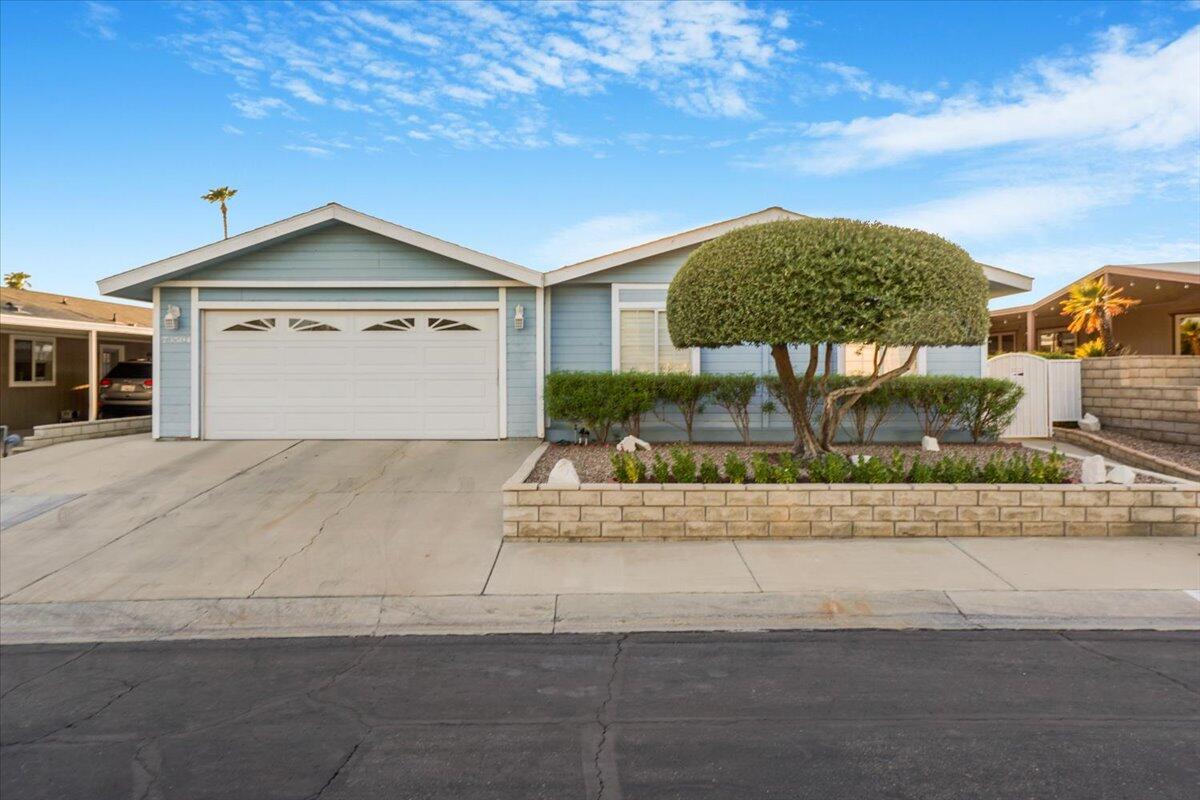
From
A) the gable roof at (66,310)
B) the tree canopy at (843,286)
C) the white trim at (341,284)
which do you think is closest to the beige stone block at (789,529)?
the tree canopy at (843,286)

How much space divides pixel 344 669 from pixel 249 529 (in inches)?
152

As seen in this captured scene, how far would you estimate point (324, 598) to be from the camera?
5.68 meters

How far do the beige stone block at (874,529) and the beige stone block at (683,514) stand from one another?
156 cm

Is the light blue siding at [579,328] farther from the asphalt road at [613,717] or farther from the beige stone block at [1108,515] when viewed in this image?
the asphalt road at [613,717]

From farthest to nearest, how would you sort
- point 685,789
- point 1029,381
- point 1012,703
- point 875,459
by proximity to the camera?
point 1029,381
point 875,459
point 1012,703
point 685,789

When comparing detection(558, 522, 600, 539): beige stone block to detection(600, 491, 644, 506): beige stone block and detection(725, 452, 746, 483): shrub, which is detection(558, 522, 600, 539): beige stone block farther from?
detection(725, 452, 746, 483): shrub

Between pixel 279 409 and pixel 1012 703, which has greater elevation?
pixel 279 409

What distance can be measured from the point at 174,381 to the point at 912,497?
11761 mm

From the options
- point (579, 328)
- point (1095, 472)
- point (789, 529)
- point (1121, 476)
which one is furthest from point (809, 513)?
point (579, 328)

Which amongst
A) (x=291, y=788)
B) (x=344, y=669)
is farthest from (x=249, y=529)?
(x=291, y=788)

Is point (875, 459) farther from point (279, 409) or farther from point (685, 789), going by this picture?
point (279, 409)

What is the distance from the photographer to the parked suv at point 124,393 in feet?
50.0

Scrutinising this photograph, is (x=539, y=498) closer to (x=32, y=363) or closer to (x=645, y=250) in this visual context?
(x=645, y=250)

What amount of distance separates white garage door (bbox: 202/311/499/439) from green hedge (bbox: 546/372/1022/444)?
5.32 ft
